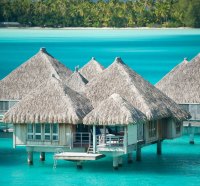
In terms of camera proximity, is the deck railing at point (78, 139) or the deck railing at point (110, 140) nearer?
the deck railing at point (110, 140)

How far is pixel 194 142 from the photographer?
4522 centimetres

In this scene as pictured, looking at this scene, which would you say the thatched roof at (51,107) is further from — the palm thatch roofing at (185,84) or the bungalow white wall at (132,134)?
the palm thatch roofing at (185,84)

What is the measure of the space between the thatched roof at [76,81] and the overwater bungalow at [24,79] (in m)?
1.85

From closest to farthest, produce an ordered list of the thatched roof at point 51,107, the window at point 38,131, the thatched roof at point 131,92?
the thatched roof at point 51,107 → the window at point 38,131 → the thatched roof at point 131,92

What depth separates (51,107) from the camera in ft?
124

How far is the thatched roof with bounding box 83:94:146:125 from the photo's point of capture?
36.4 metres

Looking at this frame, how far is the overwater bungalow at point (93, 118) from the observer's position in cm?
3669

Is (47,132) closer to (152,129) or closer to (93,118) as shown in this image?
(93,118)

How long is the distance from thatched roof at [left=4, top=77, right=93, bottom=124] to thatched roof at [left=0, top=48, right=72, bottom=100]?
346 inches

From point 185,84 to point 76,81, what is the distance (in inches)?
168

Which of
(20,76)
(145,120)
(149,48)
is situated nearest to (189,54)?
(149,48)

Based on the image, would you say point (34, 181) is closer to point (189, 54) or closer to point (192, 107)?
point (192, 107)

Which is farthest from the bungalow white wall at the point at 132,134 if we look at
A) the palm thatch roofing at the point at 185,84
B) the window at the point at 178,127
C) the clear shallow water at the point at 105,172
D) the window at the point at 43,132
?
the palm thatch roofing at the point at 185,84

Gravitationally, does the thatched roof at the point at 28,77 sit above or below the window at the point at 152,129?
above
